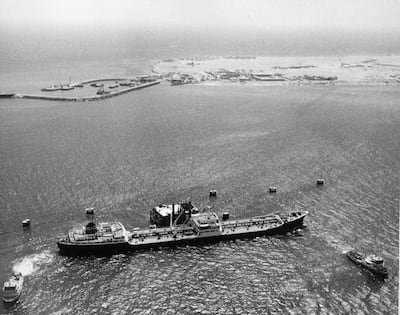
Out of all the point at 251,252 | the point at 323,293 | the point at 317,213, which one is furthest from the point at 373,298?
the point at 317,213

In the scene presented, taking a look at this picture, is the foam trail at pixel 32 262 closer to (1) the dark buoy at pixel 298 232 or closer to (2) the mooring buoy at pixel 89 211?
(2) the mooring buoy at pixel 89 211

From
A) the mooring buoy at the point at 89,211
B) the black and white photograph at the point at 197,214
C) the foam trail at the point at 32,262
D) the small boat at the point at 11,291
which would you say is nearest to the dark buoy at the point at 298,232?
the black and white photograph at the point at 197,214

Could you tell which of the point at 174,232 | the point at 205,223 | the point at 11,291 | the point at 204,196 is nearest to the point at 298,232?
the point at 205,223

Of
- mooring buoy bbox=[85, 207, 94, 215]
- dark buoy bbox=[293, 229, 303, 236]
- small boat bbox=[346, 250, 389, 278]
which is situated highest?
mooring buoy bbox=[85, 207, 94, 215]

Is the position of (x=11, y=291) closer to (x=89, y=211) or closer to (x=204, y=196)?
(x=89, y=211)

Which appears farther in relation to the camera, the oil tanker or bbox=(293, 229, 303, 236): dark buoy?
bbox=(293, 229, 303, 236): dark buoy

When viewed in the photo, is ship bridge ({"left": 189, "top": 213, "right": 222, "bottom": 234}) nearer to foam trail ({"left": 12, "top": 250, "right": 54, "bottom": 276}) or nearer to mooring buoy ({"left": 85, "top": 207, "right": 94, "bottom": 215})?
mooring buoy ({"left": 85, "top": 207, "right": 94, "bottom": 215})

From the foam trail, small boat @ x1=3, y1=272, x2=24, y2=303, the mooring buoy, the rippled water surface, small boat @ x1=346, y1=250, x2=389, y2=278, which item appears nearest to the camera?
small boat @ x1=3, y1=272, x2=24, y2=303

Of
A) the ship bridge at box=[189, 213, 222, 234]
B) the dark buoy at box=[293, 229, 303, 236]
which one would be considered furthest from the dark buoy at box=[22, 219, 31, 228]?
the dark buoy at box=[293, 229, 303, 236]
